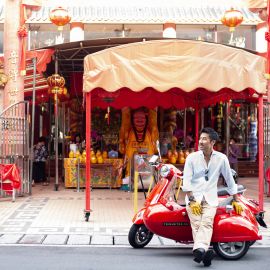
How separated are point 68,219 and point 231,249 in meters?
3.84

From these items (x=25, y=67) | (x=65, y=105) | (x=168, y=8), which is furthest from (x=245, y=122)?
(x=25, y=67)

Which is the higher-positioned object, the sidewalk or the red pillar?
the red pillar

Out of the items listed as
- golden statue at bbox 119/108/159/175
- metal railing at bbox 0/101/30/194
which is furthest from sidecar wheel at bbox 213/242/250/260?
golden statue at bbox 119/108/159/175

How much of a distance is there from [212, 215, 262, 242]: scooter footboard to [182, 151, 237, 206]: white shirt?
0.33 meters

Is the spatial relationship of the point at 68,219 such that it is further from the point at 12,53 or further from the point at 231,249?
the point at 12,53

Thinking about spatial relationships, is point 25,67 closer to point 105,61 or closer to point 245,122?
point 105,61

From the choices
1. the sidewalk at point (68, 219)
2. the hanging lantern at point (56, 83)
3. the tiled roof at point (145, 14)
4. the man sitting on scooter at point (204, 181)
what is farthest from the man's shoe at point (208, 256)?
the tiled roof at point (145, 14)

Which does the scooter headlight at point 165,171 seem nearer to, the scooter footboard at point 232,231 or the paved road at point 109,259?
the scooter footboard at point 232,231

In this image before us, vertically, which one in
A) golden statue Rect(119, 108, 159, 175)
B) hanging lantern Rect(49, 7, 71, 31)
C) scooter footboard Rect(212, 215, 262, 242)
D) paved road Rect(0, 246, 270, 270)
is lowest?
paved road Rect(0, 246, 270, 270)

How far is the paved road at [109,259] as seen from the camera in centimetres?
689

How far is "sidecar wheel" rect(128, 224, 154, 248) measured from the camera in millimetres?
7953

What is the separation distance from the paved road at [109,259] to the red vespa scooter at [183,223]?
0.65 feet

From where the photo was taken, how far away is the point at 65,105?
2020 centimetres

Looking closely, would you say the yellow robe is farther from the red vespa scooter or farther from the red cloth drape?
the red vespa scooter
